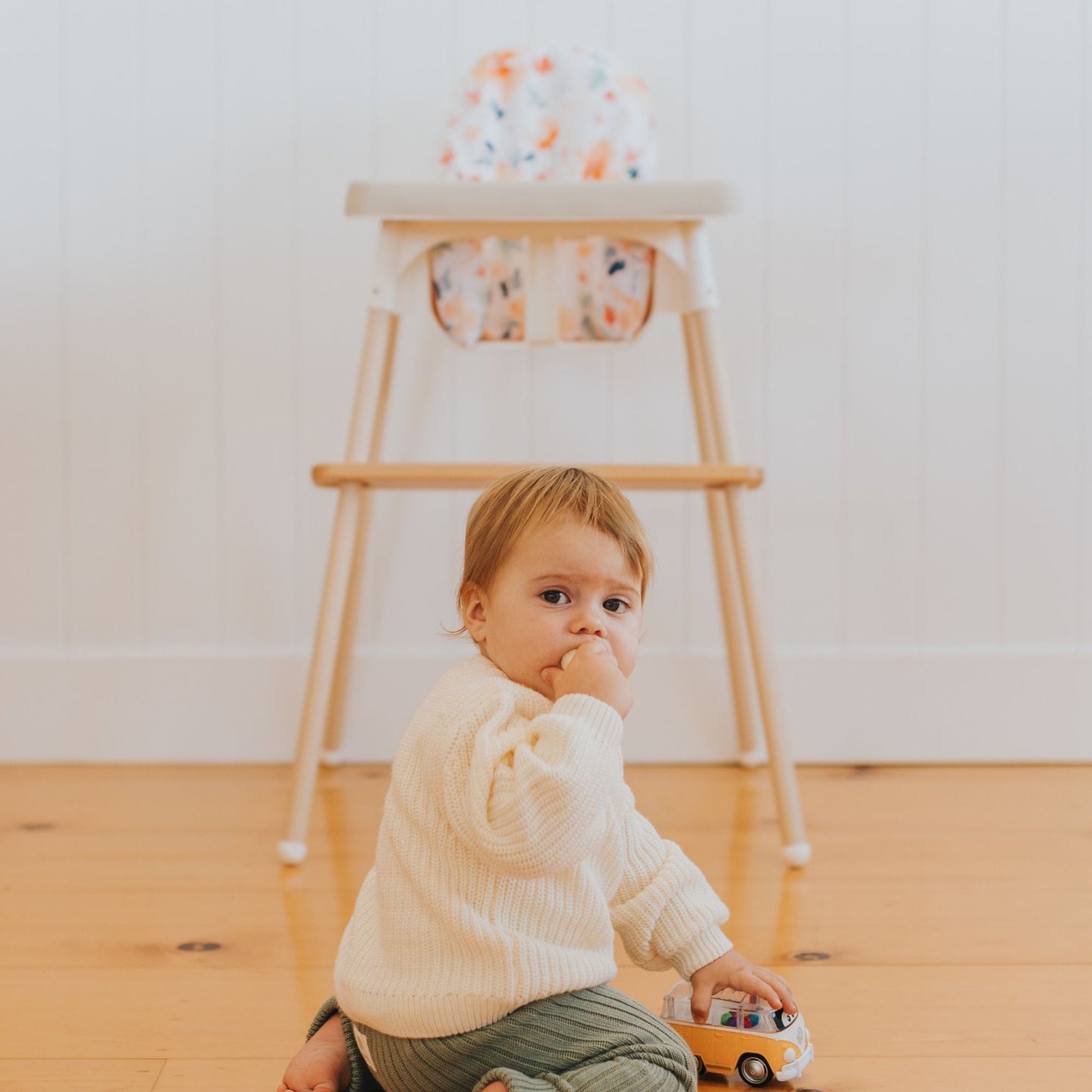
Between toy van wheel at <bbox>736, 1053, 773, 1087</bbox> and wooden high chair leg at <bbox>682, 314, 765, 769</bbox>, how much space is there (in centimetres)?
71

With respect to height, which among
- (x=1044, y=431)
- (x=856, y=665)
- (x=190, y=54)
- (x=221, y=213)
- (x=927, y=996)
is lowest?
(x=927, y=996)

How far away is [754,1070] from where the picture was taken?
2.36 ft

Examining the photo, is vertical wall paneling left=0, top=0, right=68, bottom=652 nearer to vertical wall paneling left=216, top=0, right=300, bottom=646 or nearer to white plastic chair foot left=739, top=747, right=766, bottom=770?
vertical wall paneling left=216, top=0, right=300, bottom=646

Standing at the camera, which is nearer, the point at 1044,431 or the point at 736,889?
the point at 736,889

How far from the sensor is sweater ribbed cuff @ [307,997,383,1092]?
2.28ft

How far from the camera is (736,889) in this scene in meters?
1.08

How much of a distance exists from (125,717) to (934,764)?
103cm

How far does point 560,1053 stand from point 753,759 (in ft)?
3.11

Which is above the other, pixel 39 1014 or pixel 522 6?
pixel 522 6

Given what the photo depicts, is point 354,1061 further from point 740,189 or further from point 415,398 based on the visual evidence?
point 740,189

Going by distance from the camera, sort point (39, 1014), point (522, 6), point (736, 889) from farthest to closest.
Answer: point (522, 6) < point (736, 889) < point (39, 1014)

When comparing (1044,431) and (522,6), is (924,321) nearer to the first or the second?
(1044,431)

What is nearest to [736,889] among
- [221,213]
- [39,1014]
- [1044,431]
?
[39,1014]

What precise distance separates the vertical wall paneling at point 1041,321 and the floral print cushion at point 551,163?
0.55m
